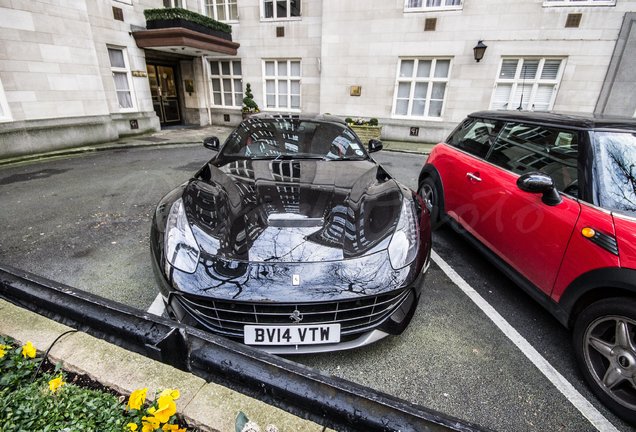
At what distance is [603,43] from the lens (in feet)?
30.2

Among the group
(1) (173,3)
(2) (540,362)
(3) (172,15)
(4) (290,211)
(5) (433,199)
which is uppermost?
(1) (173,3)

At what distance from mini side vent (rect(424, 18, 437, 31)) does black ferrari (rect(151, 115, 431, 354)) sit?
10235mm

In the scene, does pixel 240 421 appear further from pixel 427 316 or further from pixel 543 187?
pixel 543 187

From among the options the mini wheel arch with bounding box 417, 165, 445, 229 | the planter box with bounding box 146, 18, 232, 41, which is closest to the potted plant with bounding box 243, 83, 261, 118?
the planter box with bounding box 146, 18, 232, 41

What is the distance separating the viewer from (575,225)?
1960mm

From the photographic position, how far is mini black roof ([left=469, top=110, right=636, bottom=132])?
2.11 m

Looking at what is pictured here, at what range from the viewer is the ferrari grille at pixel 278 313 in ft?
5.54

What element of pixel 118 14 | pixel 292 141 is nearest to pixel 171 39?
pixel 118 14

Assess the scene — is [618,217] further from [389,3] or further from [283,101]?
[283,101]

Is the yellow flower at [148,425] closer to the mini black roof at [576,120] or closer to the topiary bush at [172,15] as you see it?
the mini black roof at [576,120]

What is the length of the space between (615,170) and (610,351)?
1104mm

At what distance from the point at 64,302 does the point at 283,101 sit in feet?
42.2

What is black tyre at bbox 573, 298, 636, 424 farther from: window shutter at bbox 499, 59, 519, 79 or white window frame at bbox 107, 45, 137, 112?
white window frame at bbox 107, 45, 137, 112

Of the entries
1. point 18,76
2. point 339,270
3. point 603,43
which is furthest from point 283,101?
point 339,270
